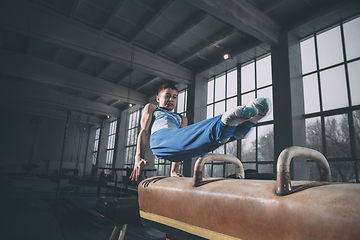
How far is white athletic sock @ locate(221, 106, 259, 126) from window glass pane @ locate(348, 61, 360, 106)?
5.94m

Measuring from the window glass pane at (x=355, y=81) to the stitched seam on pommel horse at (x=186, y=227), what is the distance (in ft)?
20.0

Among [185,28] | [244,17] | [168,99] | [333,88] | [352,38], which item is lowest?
[168,99]

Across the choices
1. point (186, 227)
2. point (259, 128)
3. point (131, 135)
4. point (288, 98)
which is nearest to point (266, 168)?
point (259, 128)

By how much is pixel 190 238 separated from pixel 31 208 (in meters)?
3.66

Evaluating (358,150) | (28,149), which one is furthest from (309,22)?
(28,149)

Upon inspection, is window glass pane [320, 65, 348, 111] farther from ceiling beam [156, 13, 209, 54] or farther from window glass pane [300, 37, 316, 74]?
ceiling beam [156, 13, 209, 54]

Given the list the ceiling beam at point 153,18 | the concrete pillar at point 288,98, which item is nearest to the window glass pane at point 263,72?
the concrete pillar at point 288,98

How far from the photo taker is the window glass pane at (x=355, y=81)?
5.38 metres

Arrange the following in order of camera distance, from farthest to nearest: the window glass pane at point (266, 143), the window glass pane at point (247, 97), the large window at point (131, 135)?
the large window at point (131, 135) → the window glass pane at point (247, 97) → the window glass pane at point (266, 143)

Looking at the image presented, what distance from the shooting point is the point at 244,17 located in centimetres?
602

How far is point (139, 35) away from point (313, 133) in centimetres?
651

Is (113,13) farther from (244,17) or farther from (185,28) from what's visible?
(244,17)

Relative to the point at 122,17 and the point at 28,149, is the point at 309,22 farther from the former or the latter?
the point at 28,149

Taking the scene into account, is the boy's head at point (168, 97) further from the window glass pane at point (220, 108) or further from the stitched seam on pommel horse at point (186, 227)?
the window glass pane at point (220, 108)
